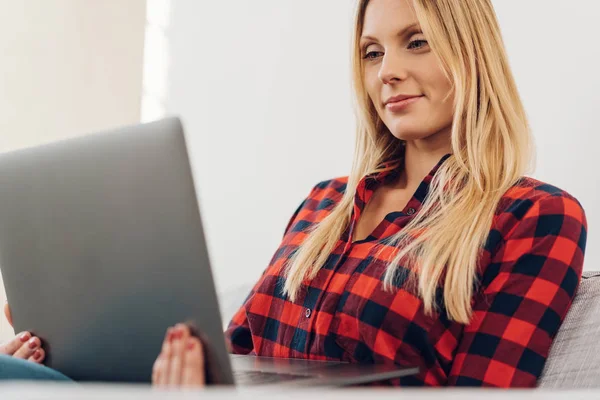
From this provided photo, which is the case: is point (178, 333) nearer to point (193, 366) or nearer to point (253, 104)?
point (193, 366)

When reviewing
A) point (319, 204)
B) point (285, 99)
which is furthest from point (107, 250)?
point (285, 99)

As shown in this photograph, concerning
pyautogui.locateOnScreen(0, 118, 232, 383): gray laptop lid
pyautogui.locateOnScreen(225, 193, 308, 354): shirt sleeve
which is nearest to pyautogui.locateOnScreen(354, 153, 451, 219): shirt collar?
pyautogui.locateOnScreen(225, 193, 308, 354): shirt sleeve

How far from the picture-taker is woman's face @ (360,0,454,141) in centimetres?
137

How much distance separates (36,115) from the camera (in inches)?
96.3

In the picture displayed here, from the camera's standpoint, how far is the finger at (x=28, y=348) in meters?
1.01

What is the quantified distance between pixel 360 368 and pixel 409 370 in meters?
0.07

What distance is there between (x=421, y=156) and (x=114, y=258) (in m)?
0.79

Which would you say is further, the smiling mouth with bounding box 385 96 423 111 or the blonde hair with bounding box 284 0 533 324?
the smiling mouth with bounding box 385 96 423 111

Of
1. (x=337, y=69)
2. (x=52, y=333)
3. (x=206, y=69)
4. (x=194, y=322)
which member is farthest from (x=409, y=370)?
(x=206, y=69)

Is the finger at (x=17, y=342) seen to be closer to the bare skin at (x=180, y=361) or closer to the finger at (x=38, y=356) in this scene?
the finger at (x=38, y=356)

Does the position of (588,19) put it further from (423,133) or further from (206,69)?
(206,69)

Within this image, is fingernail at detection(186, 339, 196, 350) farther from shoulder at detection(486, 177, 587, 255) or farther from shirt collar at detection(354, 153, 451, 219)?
shirt collar at detection(354, 153, 451, 219)

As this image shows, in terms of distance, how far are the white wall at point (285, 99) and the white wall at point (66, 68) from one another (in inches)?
5.3

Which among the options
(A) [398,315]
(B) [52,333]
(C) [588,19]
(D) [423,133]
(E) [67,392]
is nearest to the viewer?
(E) [67,392]
